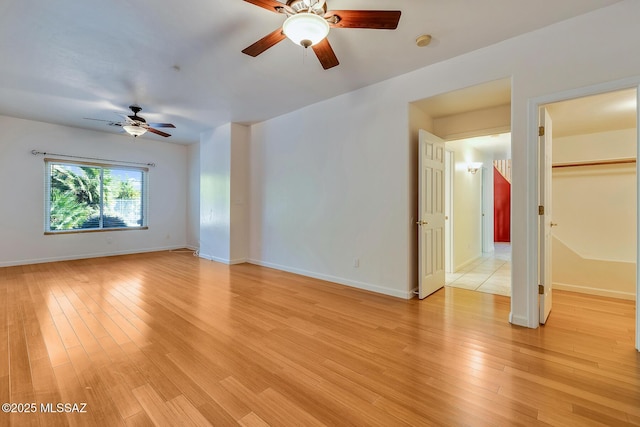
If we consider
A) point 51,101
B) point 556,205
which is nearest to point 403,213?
point 556,205

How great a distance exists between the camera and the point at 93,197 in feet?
20.6

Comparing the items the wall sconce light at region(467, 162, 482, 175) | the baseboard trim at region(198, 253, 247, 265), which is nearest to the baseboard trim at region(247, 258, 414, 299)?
the baseboard trim at region(198, 253, 247, 265)

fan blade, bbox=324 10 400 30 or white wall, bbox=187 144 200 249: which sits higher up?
fan blade, bbox=324 10 400 30

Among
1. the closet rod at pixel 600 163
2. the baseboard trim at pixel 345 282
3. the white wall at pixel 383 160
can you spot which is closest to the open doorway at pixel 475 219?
the closet rod at pixel 600 163

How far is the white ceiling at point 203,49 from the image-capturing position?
2.33 meters

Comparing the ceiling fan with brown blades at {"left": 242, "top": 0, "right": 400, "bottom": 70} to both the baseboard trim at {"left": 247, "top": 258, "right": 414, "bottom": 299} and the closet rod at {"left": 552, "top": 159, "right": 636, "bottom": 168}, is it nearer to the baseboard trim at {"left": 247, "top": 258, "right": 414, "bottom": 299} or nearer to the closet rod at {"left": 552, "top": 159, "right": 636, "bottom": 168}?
the baseboard trim at {"left": 247, "top": 258, "right": 414, "bottom": 299}

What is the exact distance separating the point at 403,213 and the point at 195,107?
3.91m

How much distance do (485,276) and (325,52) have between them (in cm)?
433

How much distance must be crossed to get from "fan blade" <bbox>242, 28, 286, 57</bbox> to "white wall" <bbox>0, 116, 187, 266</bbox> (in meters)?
5.95

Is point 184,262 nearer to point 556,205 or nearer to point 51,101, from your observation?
point 51,101

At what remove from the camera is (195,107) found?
A: 4.71 metres

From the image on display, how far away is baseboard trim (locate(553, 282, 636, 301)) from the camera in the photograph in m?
3.37

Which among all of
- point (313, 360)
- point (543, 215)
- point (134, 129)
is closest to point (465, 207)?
point (543, 215)

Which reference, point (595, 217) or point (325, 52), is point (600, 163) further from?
point (325, 52)
